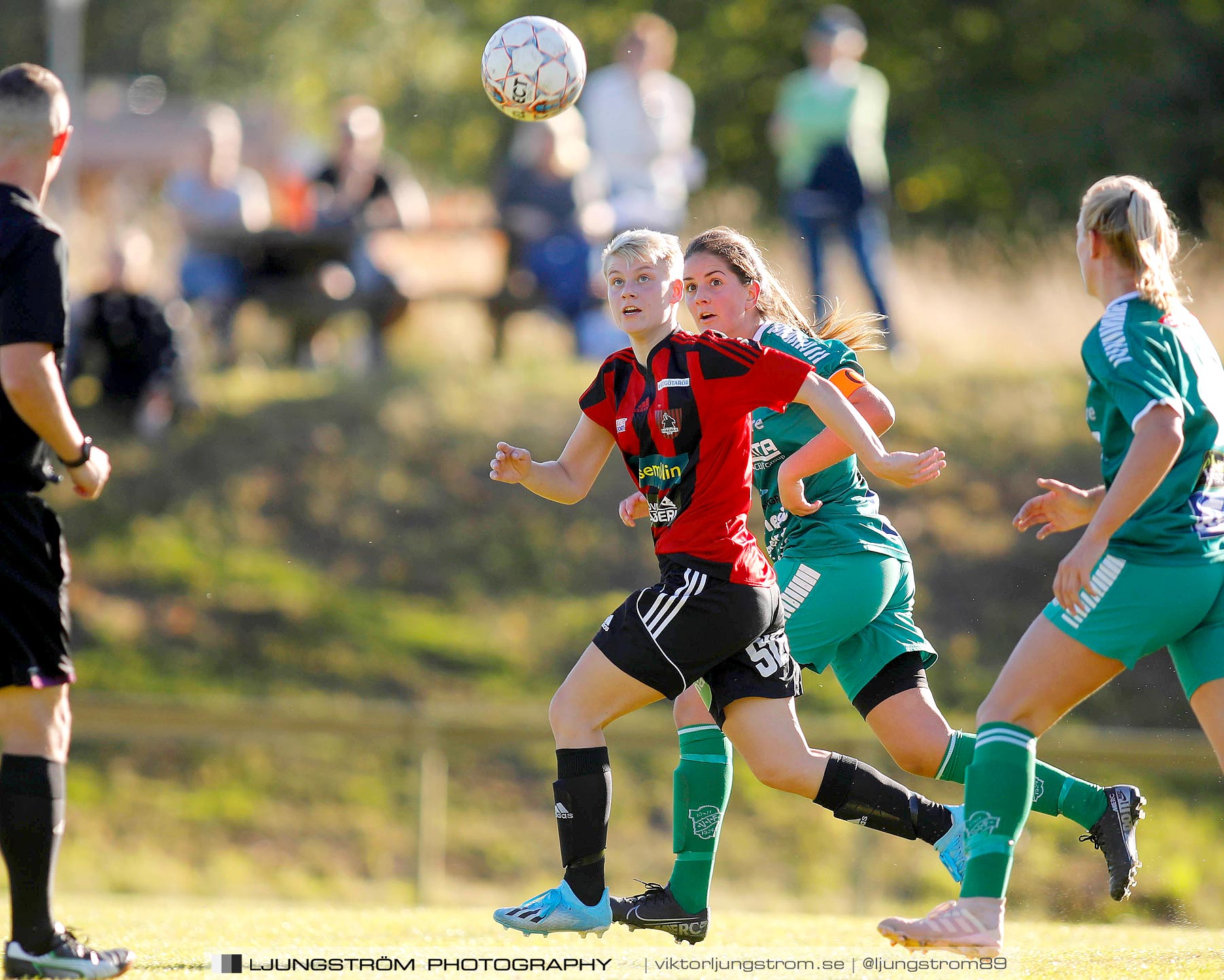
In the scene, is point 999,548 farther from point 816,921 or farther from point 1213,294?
point 816,921

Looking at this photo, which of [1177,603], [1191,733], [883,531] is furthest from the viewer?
[1191,733]

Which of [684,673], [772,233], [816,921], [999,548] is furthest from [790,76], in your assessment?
[684,673]

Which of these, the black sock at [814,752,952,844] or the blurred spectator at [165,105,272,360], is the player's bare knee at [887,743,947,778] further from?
the blurred spectator at [165,105,272,360]

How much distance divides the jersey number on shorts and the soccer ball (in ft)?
7.75

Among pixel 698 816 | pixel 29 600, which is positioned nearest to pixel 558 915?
pixel 698 816

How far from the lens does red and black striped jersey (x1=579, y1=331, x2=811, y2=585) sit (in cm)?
450

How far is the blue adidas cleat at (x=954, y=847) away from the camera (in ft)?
16.2

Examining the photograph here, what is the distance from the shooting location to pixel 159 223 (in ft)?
72.3

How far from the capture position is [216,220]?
43.5 ft

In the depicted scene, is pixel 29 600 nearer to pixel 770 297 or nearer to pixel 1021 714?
pixel 770 297

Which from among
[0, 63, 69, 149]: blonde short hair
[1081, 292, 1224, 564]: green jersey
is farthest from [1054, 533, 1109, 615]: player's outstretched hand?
[0, 63, 69, 149]: blonde short hair

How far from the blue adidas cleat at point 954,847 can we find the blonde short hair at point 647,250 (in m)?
1.96

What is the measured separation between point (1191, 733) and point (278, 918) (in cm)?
710

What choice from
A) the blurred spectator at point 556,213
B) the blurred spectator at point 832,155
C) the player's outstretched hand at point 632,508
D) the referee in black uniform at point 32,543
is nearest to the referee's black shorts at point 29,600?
the referee in black uniform at point 32,543
